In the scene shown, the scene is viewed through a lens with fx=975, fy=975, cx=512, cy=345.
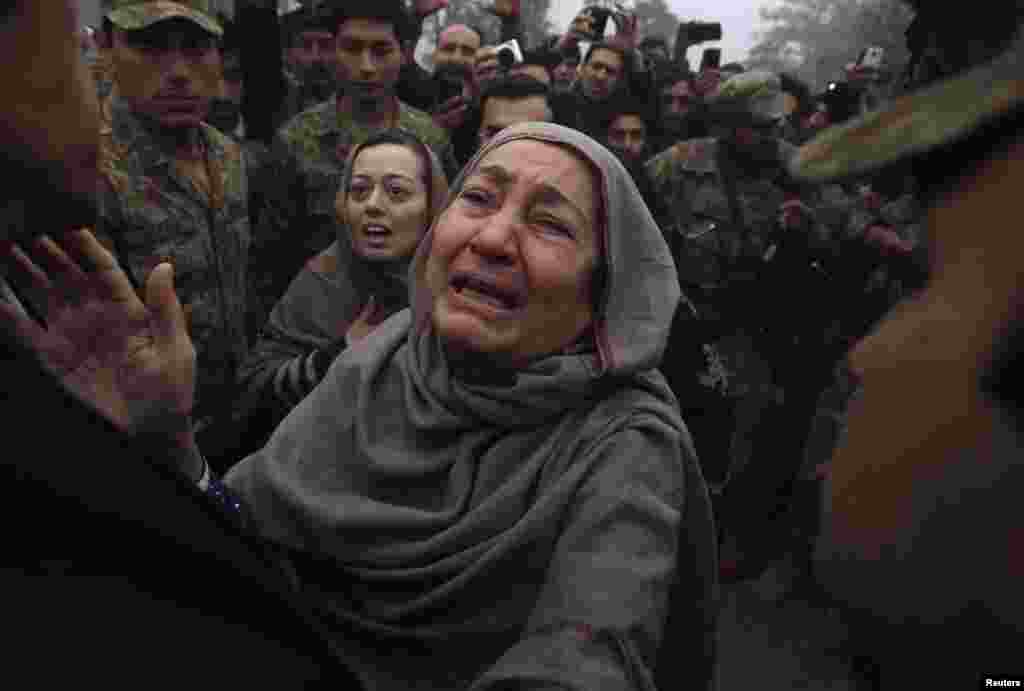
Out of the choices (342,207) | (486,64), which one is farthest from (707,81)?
(342,207)

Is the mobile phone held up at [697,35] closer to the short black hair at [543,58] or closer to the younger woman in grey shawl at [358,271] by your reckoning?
the short black hair at [543,58]

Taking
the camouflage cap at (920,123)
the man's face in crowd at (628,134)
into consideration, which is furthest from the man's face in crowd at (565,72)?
the camouflage cap at (920,123)

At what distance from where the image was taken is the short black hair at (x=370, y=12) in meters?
4.15

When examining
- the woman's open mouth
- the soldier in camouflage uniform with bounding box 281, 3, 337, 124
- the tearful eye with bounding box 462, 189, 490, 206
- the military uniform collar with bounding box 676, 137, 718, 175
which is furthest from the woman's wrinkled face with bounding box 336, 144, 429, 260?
the soldier in camouflage uniform with bounding box 281, 3, 337, 124

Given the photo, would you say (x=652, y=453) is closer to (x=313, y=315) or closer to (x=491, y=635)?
(x=491, y=635)

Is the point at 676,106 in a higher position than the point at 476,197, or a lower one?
lower

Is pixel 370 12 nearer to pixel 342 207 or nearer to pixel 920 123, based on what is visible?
pixel 342 207

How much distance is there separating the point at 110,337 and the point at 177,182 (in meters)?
1.68

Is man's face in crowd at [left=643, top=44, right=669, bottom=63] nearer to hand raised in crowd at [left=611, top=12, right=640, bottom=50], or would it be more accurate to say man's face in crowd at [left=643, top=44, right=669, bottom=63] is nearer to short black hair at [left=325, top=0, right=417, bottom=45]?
hand raised in crowd at [left=611, top=12, right=640, bottom=50]

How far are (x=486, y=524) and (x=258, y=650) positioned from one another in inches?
31.3

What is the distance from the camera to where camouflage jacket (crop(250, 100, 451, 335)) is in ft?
12.3

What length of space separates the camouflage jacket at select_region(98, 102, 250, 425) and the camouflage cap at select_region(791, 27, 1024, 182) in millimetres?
2646

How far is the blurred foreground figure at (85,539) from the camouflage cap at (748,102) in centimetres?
424

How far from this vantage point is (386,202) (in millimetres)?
2971
